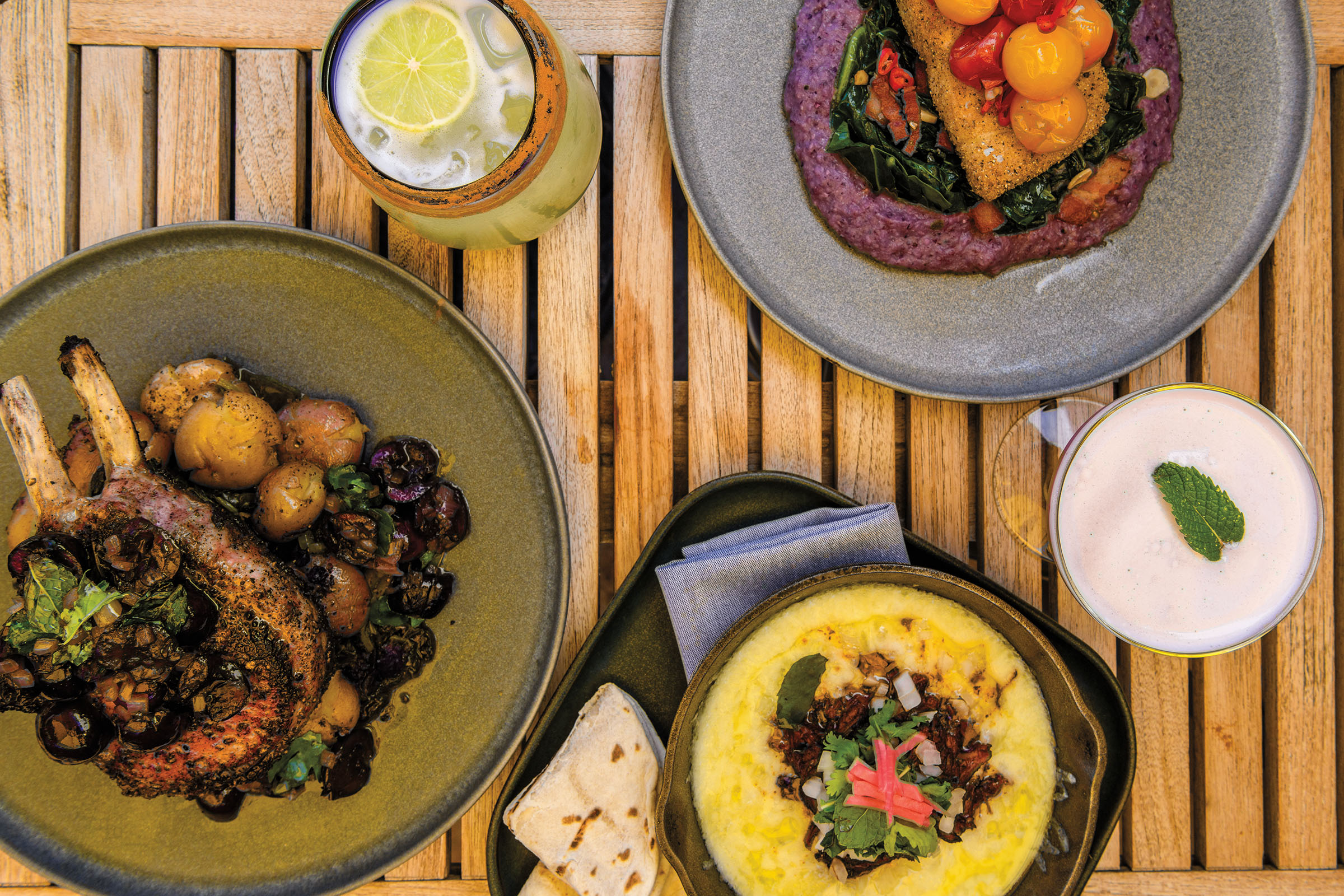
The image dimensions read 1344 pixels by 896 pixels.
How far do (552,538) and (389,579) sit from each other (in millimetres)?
333

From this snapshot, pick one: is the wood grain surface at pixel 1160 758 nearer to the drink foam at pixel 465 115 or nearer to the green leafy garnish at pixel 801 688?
the green leafy garnish at pixel 801 688

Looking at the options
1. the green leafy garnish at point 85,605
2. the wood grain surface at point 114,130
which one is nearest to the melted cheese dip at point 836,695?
the green leafy garnish at point 85,605

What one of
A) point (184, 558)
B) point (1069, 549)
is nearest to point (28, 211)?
point (184, 558)

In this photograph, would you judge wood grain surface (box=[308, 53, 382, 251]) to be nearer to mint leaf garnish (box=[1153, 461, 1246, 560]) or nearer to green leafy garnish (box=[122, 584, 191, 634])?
green leafy garnish (box=[122, 584, 191, 634])

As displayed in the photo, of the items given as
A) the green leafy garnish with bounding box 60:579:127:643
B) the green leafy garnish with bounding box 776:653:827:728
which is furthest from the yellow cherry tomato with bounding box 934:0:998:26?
the green leafy garnish with bounding box 60:579:127:643

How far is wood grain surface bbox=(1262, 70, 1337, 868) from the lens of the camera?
1.61 metres

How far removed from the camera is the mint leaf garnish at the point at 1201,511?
1.25m

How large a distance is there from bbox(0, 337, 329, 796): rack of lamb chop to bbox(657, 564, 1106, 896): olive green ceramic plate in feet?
2.15

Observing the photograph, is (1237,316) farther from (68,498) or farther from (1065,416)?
(68,498)

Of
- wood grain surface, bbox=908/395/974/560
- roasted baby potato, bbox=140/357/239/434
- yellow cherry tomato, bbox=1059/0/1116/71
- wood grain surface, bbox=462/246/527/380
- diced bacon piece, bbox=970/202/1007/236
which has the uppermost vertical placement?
yellow cherry tomato, bbox=1059/0/1116/71

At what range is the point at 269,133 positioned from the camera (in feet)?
5.14

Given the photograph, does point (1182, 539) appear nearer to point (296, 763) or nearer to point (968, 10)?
point (968, 10)

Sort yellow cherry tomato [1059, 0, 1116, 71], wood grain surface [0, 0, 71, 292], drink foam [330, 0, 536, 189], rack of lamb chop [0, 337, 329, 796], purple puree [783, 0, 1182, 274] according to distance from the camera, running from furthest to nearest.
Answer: wood grain surface [0, 0, 71, 292]
purple puree [783, 0, 1182, 274]
yellow cherry tomato [1059, 0, 1116, 71]
rack of lamb chop [0, 337, 329, 796]
drink foam [330, 0, 536, 189]

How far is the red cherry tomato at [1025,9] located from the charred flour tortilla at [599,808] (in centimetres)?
145
